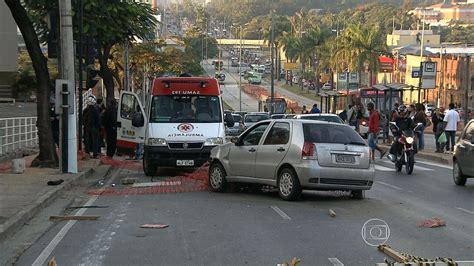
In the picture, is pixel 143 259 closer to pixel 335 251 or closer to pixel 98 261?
pixel 98 261

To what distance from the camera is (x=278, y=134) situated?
13.9 metres

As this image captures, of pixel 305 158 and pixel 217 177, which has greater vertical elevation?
pixel 305 158

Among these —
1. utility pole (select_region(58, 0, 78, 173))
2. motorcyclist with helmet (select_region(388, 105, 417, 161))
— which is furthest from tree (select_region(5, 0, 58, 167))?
motorcyclist with helmet (select_region(388, 105, 417, 161))

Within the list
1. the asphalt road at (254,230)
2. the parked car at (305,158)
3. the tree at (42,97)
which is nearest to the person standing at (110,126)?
the tree at (42,97)

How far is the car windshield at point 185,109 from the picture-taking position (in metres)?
19.0

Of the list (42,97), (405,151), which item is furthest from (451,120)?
(42,97)

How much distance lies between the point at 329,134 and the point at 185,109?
21.6ft

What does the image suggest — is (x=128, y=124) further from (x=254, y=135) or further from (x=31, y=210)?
(x=31, y=210)

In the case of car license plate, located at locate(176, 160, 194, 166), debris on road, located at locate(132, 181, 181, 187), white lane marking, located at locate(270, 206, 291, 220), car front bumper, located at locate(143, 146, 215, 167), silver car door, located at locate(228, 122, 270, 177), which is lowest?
debris on road, located at locate(132, 181, 181, 187)

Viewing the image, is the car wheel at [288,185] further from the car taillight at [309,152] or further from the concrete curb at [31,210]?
the concrete curb at [31,210]

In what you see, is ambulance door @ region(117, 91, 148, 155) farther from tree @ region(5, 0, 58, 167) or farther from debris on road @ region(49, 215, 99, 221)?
debris on road @ region(49, 215, 99, 221)

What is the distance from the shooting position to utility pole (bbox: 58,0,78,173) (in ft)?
58.6

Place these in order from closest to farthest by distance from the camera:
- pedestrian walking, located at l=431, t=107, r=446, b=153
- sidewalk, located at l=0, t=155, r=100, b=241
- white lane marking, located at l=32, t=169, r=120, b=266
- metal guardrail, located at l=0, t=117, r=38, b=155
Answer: white lane marking, located at l=32, t=169, r=120, b=266, sidewalk, located at l=0, t=155, r=100, b=241, metal guardrail, located at l=0, t=117, r=38, b=155, pedestrian walking, located at l=431, t=107, r=446, b=153

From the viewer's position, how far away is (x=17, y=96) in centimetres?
5906
